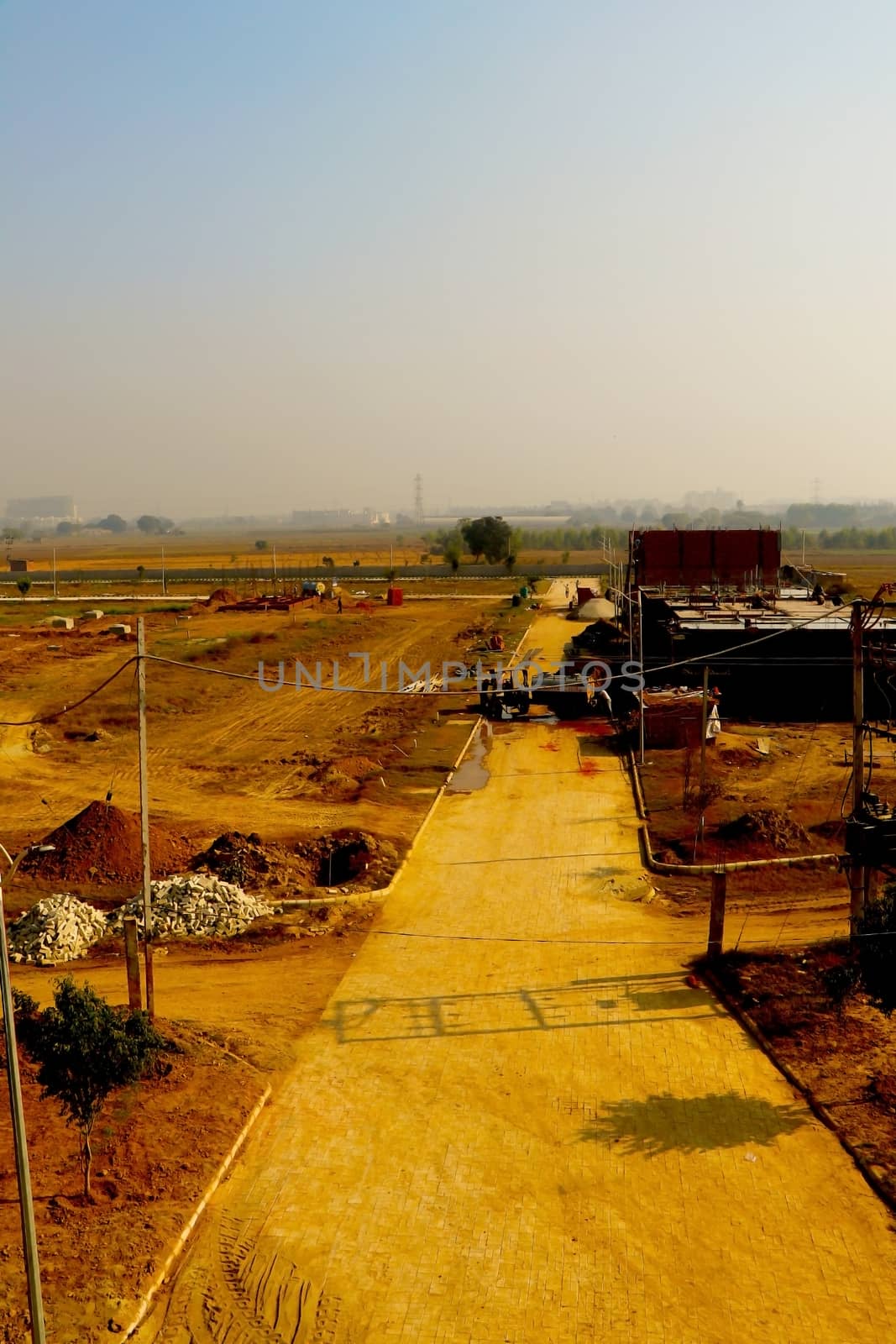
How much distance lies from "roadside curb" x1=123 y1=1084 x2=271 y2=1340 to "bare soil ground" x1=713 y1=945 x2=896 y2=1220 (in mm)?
5642

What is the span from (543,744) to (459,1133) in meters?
17.6

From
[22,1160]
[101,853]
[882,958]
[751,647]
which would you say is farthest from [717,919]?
[751,647]

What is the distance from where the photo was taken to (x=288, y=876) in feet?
55.1

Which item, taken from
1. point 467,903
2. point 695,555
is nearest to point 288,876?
point 467,903

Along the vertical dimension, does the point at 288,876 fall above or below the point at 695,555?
below

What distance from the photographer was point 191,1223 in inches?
335

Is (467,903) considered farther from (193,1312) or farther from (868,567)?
(868,567)

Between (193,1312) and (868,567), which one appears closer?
(193,1312)

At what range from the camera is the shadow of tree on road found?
32.2 ft

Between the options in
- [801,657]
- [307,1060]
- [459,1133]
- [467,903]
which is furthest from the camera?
[801,657]

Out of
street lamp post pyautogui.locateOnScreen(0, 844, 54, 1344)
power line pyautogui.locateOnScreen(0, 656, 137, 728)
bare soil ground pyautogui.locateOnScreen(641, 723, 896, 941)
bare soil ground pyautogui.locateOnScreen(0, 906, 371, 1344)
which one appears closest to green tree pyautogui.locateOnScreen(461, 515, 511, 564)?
power line pyautogui.locateOnScreen(0, 656, 137, 728)

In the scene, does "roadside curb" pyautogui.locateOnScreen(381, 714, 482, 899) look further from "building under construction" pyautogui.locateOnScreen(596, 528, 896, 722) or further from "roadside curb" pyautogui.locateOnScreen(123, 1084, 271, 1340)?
"roadside curb" pyautogui.locateOnScreen(123, 1084, 271, 1340)

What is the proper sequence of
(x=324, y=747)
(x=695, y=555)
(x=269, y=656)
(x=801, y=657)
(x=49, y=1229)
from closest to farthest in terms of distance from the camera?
(x=49, y=1229) < (x=324, y=747) < (x=801, y=657) < (x=269, y=656) < (x=695, y=555)

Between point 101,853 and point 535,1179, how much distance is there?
10129 millimetres
